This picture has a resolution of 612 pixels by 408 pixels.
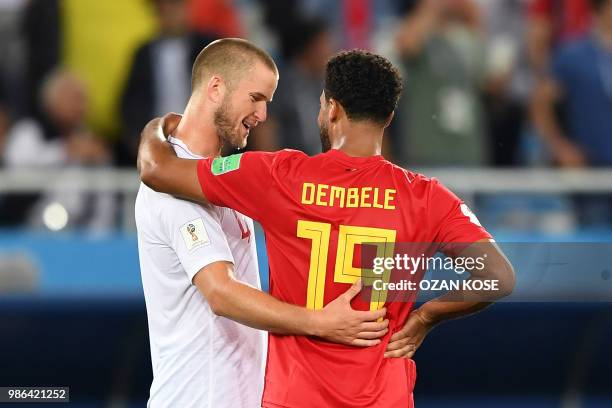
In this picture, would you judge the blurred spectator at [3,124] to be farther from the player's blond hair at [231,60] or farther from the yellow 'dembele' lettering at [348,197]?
the yellow 'dembele' lettering at [348,197]

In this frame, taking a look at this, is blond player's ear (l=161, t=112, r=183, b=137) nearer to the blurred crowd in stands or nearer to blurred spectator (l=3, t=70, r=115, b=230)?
the blurred crowd in stands

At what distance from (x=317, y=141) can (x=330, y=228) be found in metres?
3.48

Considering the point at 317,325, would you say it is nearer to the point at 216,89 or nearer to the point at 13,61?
the point at 216,89

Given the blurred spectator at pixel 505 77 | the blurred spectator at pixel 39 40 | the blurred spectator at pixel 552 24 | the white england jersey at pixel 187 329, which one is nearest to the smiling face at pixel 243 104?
the white england jersey at pixel 187 329

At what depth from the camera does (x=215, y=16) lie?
275 inches

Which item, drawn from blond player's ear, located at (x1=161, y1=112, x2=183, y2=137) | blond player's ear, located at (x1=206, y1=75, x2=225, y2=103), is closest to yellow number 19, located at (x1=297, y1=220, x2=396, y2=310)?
blond player's ear, located at (x1=206, y1=75, x2=225, y2=103)

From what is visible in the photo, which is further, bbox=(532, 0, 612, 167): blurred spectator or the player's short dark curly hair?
bbox=(532, 0, 612, 167): blurred spectator

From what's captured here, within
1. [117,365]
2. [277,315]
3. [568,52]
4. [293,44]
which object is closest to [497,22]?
[568,52]

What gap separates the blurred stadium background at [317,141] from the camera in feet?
19.3

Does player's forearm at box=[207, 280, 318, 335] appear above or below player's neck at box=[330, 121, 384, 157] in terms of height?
below

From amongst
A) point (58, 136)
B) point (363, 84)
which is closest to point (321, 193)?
point (363, 84)

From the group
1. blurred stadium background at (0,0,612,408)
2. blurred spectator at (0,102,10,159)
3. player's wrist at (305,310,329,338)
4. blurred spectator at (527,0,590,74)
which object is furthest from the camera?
blurred spectator at (527,0,590,74)

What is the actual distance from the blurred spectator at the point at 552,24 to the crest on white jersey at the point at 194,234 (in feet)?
15.1

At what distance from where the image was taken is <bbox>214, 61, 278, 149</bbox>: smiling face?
329 centimetres
